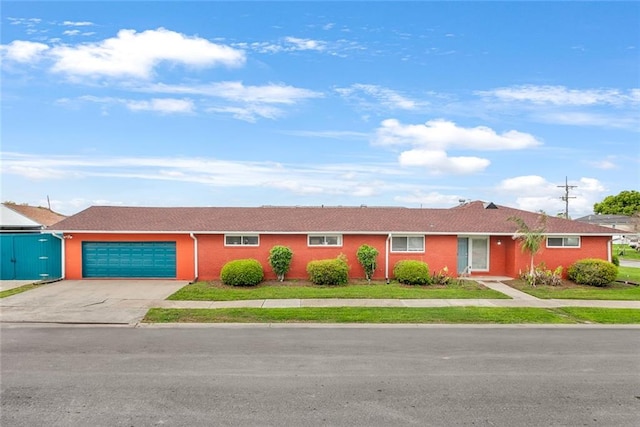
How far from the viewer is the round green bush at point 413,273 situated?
66.4 ft

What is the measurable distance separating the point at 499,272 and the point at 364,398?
60.6 feet

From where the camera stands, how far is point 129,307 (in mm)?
14992

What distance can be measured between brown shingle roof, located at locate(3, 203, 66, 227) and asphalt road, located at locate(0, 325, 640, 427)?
75.5ft

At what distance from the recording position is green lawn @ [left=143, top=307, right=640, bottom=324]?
44.1 feet

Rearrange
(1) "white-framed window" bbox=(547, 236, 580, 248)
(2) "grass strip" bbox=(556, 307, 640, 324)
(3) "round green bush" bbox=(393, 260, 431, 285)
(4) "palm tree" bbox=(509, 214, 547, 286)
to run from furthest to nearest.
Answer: (1) "white-framed window" bbox=(547, 236, 580, 248) → (4) "palm tree" bbox=(509, 214, 547, 286) → (3) "round green bush" bbox=(393, 260, 431, 285) → (2) "grass strip" bbox=(556, 307, 640, 324)

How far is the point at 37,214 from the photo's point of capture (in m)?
34.2

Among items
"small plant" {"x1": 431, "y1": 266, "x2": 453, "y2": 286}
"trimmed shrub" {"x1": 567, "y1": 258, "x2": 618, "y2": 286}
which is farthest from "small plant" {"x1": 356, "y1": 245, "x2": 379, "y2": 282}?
"trimmed shrub" {"x1": 567, "y1": 258, "x2": 618, "y2": 286}

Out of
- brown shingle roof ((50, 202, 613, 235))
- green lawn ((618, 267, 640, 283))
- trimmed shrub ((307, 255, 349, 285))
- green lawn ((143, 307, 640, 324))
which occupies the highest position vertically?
brown shingle roof ((50, 202, 613, 235))

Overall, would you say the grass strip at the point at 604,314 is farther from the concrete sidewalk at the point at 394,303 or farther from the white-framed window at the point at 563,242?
the white-framed window at the point at 563,242

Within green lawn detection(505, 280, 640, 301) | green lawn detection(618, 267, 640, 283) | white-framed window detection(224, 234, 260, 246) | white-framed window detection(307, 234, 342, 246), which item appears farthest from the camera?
green lawn detection(618, 267, 640, 283)

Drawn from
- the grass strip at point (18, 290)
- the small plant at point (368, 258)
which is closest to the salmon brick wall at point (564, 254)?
the small plant at point (368, 258)

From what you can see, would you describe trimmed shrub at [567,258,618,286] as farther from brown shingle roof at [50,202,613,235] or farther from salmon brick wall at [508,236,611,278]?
brown shingle roof at [50,202,613,235]

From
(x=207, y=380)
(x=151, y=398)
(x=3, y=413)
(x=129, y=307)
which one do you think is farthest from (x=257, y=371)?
(x=129, y=307)

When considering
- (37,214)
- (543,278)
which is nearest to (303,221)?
(543,278)
